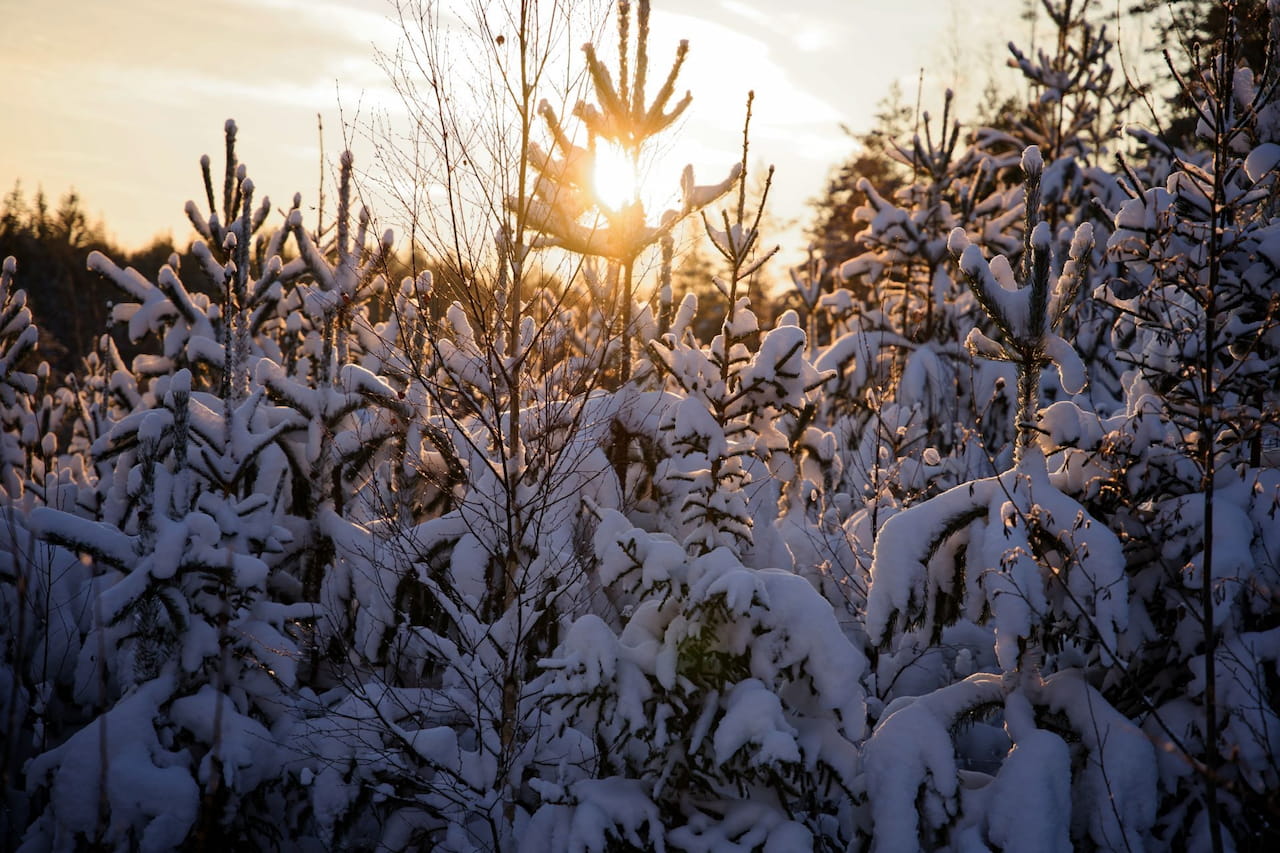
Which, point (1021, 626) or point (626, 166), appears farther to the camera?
point (626, 166)

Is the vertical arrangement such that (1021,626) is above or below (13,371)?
below

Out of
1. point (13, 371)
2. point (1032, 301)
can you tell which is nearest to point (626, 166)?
point (1032, 301)

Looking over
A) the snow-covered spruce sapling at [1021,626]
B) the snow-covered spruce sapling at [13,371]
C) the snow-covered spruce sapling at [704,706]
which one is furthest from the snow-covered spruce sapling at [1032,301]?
the snow-covered spruce sapling at [13,371]

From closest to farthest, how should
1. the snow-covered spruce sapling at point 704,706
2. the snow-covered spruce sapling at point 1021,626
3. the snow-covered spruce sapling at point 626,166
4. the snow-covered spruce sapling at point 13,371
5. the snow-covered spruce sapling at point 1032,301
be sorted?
1. the snow-covered spruce sapling at point 1021,626
2. the snow-covered spruce sapling at point 704,706
3. the snow-covered spruce sapling at point 1032,301
4. the snow-covered spruce sapling at point 626,166
5. the snow-covered spruce sapling at point 13,371

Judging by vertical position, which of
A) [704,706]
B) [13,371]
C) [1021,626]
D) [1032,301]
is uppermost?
[1032,301]

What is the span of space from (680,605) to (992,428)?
25.1 feet

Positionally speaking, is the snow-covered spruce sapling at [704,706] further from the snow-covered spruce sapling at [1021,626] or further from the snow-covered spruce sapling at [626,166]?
the snow-covered spruce sapling at [626,166]

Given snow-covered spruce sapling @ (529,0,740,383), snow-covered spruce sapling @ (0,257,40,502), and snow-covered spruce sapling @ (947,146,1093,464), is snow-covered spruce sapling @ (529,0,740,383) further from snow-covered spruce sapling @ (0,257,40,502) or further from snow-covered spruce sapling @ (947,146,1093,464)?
snow-covered spruce sapling @ (0,257,40,502)

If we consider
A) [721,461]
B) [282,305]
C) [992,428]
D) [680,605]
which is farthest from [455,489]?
[992,428]

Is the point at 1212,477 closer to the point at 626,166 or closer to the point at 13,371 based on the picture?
the point at 626,166

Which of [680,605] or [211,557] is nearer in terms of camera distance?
[680,605]

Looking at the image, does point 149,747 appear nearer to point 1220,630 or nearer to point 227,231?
point 227,231

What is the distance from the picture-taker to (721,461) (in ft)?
17.6

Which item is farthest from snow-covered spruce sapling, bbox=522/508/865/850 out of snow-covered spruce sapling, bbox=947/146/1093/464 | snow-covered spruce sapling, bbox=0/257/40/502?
snow-covered spruce sapling, bbox=0/257/40/502
